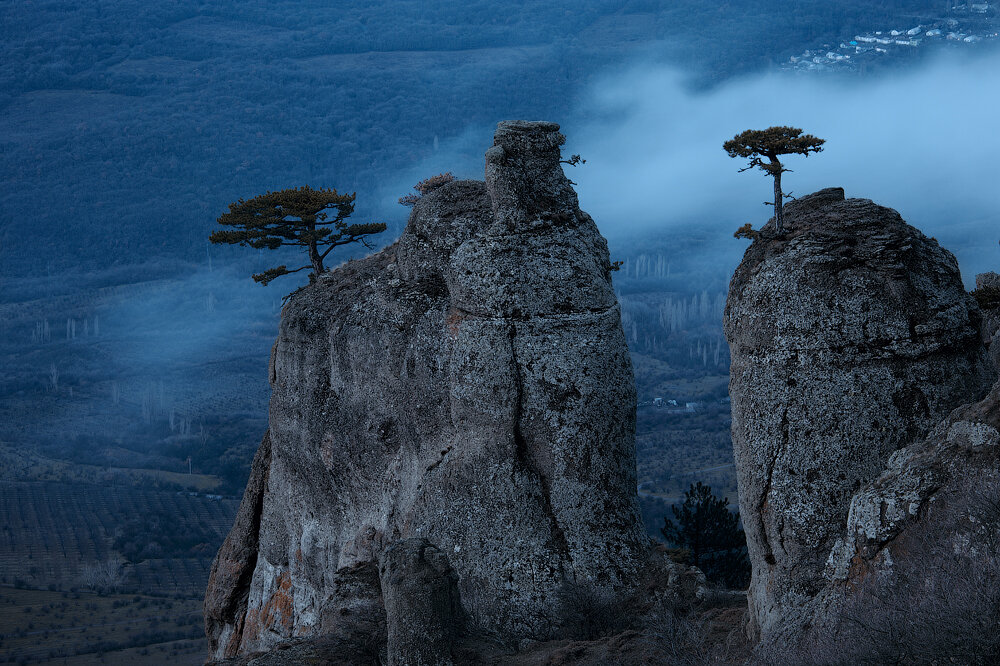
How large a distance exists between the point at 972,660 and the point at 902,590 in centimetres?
170

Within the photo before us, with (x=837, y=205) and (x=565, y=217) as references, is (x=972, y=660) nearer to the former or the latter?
(x=837, y=205)

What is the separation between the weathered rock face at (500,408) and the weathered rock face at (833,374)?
5988mm

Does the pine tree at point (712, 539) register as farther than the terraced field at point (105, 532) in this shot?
No

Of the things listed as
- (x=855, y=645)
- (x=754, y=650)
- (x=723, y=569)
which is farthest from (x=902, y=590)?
(x=723, y=569)

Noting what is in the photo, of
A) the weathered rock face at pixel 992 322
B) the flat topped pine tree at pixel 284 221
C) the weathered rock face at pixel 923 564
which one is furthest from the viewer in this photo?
the flat topped pine tree at pixel 284 221

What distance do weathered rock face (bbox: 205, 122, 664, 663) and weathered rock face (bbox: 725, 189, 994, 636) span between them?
5.99 meters

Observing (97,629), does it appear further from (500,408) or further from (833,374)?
(833,374)

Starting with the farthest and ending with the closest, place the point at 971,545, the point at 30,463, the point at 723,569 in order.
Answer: the point at 30,463, the point at 723,569, the point at 971,545

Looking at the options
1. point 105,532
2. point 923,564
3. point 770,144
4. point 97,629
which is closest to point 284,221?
point 770,144

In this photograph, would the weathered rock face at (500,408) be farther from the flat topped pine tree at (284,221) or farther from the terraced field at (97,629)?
the terraced field at (97,629)

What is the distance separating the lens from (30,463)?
17550cm

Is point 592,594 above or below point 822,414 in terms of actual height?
below

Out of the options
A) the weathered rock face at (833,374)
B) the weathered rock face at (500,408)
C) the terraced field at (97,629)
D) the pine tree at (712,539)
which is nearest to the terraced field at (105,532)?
the terraced field at (97,629)

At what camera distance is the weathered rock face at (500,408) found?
25156 millimetres
